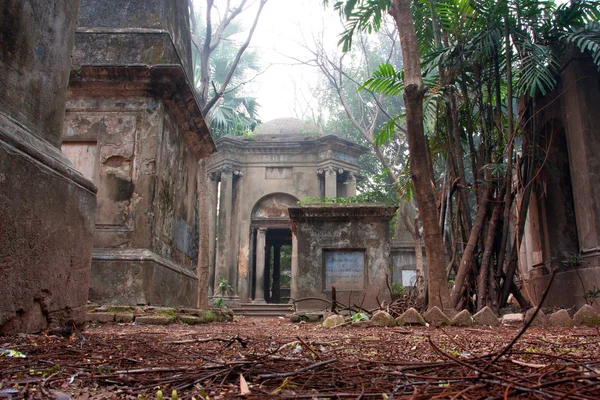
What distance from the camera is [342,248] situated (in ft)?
32.2

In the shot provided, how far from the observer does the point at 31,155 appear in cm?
299

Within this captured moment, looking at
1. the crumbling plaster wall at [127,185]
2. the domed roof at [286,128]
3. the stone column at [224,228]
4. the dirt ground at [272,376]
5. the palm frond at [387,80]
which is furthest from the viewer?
the domed roof at [286,128]

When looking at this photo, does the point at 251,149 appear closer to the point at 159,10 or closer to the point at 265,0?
the point at 265,0

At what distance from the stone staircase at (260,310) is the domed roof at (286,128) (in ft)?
24.2

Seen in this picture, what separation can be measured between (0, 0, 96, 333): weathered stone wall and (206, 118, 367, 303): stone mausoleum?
15658mm

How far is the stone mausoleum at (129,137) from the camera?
263 inches

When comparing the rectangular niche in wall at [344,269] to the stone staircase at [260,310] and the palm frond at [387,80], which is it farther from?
the stone staircase at [260,310]

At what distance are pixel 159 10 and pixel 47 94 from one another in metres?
5.13

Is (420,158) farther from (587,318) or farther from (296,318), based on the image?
(296,318)

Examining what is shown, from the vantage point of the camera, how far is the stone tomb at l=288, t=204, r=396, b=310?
31.6ft

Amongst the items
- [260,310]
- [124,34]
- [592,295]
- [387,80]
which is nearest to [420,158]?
[387,80]

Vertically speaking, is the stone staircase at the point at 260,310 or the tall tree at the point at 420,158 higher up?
the tall tree at the point at 420,158

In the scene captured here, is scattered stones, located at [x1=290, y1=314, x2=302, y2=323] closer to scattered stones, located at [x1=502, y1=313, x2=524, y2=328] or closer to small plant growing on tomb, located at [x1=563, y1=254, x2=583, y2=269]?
scattered stones, located at [x1=502, y1=313, x2=524, y2=328]

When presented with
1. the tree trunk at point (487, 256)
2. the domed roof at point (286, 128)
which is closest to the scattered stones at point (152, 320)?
the tree trunk at point (487, 256)
